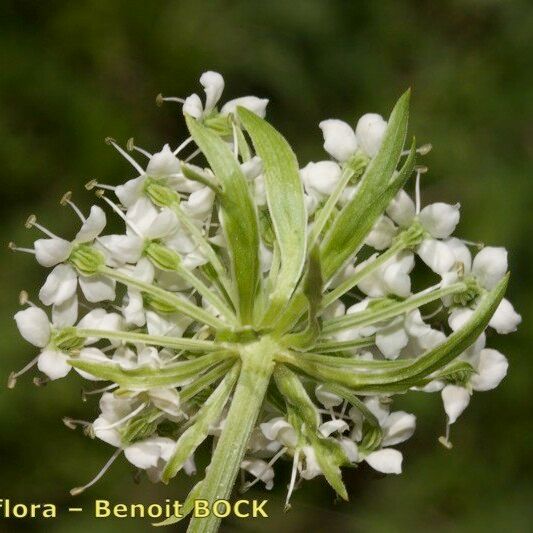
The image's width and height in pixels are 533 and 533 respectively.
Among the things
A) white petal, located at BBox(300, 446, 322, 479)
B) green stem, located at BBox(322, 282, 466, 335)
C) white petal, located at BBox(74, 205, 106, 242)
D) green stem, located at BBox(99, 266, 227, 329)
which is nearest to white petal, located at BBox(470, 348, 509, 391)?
green stem, located at BBox(322, 282, 466, 335)

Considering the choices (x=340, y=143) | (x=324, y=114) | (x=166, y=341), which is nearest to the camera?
(x=166, y=341)

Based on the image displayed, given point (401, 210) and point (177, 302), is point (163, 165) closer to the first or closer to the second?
point (177, 302)

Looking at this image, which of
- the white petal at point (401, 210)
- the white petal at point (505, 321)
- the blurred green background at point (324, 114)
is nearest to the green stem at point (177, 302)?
the white petal at point (401, 210)

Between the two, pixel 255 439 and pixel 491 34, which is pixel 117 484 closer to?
pixel 255 439

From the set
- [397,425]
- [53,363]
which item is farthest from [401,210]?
[53,363]

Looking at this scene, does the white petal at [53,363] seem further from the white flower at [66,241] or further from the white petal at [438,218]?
the white petal at [438,218]

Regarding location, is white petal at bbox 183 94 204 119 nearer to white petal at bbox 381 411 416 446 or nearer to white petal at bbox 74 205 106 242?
white petal at bbox 74 205 106 242
